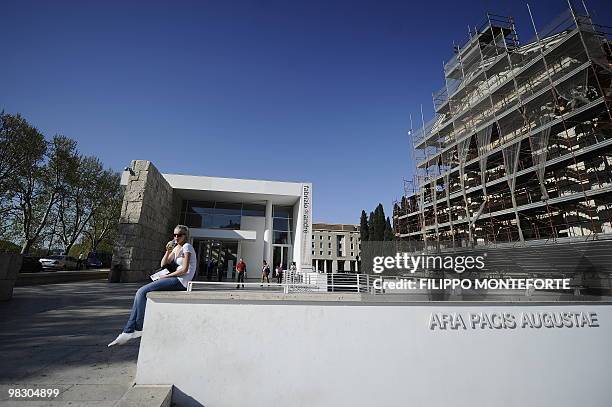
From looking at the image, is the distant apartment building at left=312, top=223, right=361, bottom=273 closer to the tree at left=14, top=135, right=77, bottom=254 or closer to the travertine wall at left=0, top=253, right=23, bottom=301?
the tree at left=14, top=135, right=77, bottom=254

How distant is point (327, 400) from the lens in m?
3.08

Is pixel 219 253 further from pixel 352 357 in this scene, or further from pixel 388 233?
pixel 352 357

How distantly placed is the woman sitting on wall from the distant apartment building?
6945 centimetres

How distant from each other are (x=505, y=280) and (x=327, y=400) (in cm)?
271

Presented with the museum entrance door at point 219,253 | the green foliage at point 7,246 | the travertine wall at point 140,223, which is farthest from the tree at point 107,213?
the travertine wall at point 140,223

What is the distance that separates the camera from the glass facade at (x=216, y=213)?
22500mm

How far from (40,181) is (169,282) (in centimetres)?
2715

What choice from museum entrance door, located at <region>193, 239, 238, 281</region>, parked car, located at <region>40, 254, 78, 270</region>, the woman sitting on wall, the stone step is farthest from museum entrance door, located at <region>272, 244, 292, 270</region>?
the stone step

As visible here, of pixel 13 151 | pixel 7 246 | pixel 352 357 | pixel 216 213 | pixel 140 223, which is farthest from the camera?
pixel 7 246

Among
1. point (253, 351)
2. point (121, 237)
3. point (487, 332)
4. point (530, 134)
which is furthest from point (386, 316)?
point (530, 134)

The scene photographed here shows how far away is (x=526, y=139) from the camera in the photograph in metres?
17.7

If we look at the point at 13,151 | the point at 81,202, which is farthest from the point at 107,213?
the point at 13,151

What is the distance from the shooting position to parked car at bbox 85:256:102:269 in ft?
86.1

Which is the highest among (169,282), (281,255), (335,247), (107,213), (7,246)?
(335,247)
